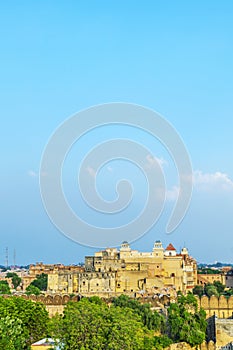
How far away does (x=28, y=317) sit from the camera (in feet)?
93.9

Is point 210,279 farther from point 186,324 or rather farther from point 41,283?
point 186,324

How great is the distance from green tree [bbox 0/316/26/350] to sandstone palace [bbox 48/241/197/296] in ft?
89.3

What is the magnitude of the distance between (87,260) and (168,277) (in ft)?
32.1

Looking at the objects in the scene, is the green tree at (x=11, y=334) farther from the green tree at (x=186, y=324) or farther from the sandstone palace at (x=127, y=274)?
the sandstone palace at (x=127, y=274)

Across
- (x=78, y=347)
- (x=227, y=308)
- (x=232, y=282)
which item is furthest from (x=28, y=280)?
(x=78, y=347)

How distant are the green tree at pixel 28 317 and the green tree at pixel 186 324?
8001 millimetres

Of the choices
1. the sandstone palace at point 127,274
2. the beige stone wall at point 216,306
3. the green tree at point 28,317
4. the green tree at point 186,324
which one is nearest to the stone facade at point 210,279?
the sandstone palace at point 127,274

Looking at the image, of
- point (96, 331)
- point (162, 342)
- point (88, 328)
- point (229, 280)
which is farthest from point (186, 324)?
point (229, 280)

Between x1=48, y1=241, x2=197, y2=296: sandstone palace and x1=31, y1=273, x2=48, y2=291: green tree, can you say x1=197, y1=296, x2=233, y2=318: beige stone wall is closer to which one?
x1=48, y1=241, x2=197, y2=296: sandstone palace

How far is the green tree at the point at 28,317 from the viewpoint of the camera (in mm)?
27234

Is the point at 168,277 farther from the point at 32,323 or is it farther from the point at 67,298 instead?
the point at 32,323

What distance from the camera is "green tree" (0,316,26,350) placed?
2381 cm

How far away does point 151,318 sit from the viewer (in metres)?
34.1

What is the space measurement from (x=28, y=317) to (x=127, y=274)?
100ft
